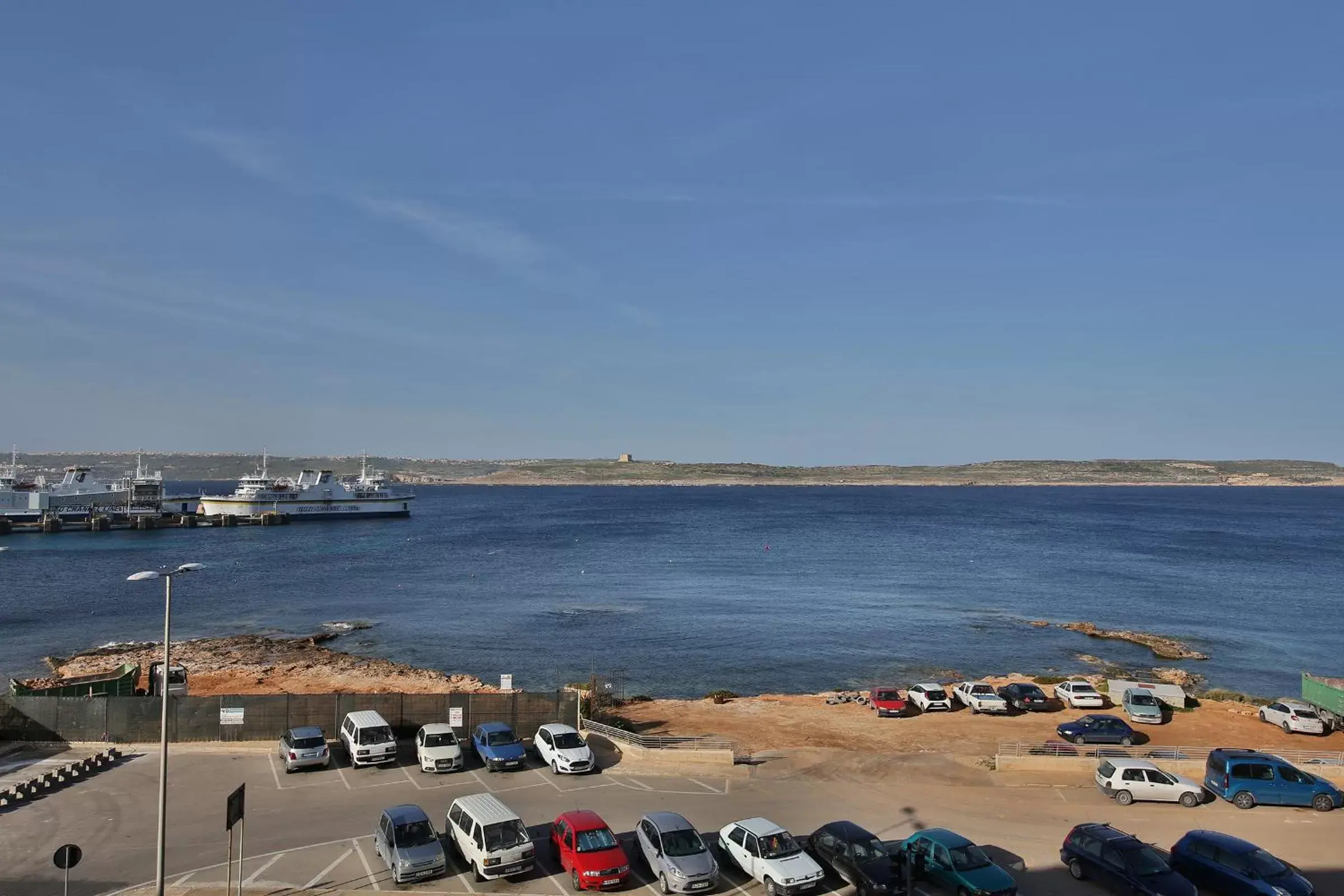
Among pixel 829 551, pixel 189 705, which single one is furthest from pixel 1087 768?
pixel 829 551

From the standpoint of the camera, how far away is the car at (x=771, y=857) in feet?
58.2

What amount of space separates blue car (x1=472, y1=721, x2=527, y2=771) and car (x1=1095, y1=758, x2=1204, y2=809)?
17013 millimetres

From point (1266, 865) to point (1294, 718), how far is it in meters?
21.4

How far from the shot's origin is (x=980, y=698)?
3856cm

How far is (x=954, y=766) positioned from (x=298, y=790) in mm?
19645

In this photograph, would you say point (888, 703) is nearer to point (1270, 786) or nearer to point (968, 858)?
point (1270, 786)

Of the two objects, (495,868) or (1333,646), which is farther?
(1333,646)

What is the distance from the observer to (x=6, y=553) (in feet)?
382

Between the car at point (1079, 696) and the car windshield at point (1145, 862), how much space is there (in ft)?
74.2

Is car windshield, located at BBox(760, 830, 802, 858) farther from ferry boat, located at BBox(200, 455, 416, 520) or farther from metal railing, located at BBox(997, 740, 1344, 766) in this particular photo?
ferry boat, located at BBox(200, 455, 416, 520)

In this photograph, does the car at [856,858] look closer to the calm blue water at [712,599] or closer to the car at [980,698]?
the car at [980,698]

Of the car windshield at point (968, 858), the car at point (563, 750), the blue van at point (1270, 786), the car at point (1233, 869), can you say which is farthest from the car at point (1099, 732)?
the car at point (563, 750)

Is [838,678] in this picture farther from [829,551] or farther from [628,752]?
[829,551]

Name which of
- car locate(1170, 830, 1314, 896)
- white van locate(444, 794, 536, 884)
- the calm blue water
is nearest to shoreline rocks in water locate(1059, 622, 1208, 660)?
the calm blue water
